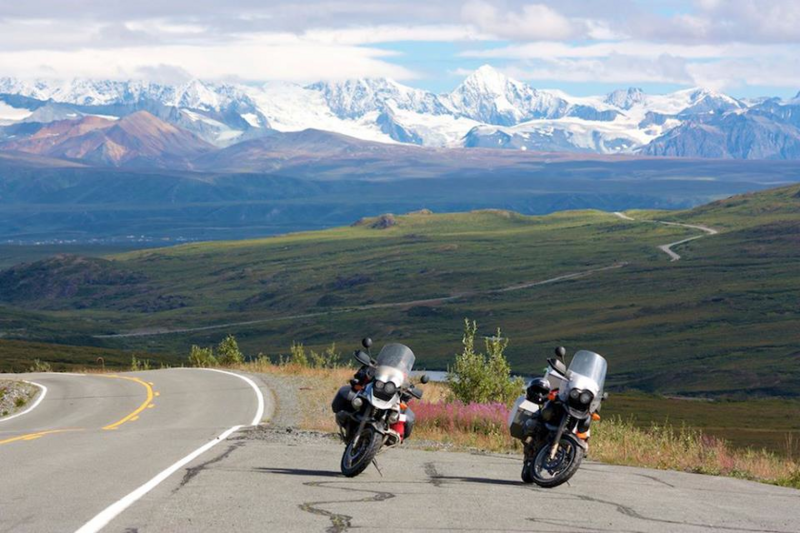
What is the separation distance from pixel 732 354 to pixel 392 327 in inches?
2381

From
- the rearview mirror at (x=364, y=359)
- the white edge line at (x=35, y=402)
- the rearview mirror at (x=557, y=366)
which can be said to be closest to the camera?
the rearview mirror at (x=557, y=366)

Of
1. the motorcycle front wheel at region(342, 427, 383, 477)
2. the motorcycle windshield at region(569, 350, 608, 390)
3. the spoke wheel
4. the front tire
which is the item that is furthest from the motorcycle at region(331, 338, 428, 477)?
the motorcycle windshield at region(569, 350, 608, 390)

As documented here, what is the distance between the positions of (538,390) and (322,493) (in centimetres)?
324

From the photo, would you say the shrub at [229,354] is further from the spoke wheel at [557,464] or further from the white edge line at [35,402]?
the spoke wheel at [557,464]

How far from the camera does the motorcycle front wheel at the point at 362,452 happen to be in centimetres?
1569

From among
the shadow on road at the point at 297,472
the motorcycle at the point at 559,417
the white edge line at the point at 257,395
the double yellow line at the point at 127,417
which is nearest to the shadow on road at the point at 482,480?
the motorcycle at the point at 559,417

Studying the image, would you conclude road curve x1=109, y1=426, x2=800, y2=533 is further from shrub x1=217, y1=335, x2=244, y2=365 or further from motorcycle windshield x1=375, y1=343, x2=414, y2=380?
shrub x1=217, y1=335, x2=244, y2=365

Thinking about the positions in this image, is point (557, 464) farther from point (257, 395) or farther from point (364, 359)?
point (257, 395)

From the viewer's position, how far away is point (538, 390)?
1575 cm

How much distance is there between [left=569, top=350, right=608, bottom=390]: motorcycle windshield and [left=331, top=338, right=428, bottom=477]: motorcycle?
208 centimetres

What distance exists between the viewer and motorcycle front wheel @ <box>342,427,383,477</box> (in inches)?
618

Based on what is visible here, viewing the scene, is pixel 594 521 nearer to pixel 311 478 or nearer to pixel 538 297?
pixel 311 478

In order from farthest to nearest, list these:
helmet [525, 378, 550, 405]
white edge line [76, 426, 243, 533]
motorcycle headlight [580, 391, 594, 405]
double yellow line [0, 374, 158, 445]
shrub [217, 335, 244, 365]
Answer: shrub [217, 335, 244, 365] < double yellow line [0, 374, 158, 445] < helmet [525, 378, 550, 405] < motorcycle headlight [580, 391, 594, 405] < white edge line [76, 426, 243, 533]

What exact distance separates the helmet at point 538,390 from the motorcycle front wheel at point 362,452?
203 cm
